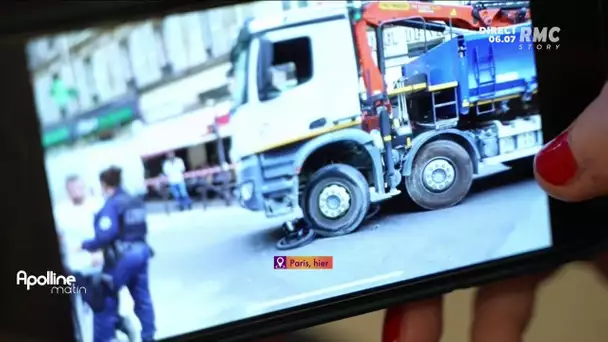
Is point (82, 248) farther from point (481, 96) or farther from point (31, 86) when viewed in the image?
point (481, 96)

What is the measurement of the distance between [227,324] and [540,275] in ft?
0.55

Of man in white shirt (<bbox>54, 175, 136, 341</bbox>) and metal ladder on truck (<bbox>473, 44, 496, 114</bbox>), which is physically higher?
metal ladder on truck (<bbox>473, 44, 496, 114</bbox>)

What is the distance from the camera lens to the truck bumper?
0.30 metres

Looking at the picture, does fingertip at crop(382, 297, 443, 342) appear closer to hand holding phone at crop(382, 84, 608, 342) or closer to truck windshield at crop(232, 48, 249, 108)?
hand holding phone at crop(382, 84, 608, 342)

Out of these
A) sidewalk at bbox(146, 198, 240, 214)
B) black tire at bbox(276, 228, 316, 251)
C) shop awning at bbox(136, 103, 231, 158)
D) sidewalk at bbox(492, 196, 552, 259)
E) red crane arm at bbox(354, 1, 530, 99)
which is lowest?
sidewalk at bbox(492, 196, 552, 259)

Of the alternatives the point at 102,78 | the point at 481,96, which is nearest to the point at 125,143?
the point at 102,78

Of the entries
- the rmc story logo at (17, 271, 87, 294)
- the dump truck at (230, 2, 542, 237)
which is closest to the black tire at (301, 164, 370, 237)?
the dump truck at (230, 2, 542, 237)

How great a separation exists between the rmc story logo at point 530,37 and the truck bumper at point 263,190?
4.8 inches

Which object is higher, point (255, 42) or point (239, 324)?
point (255, 42)

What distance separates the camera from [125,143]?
291mm

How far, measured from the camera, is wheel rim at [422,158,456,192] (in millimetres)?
324

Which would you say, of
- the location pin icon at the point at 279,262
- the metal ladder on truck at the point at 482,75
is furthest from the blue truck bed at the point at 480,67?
the location pin icon at the point at 279,262

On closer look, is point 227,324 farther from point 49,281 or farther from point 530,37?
point 530,37

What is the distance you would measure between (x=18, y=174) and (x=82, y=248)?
0.04 m
